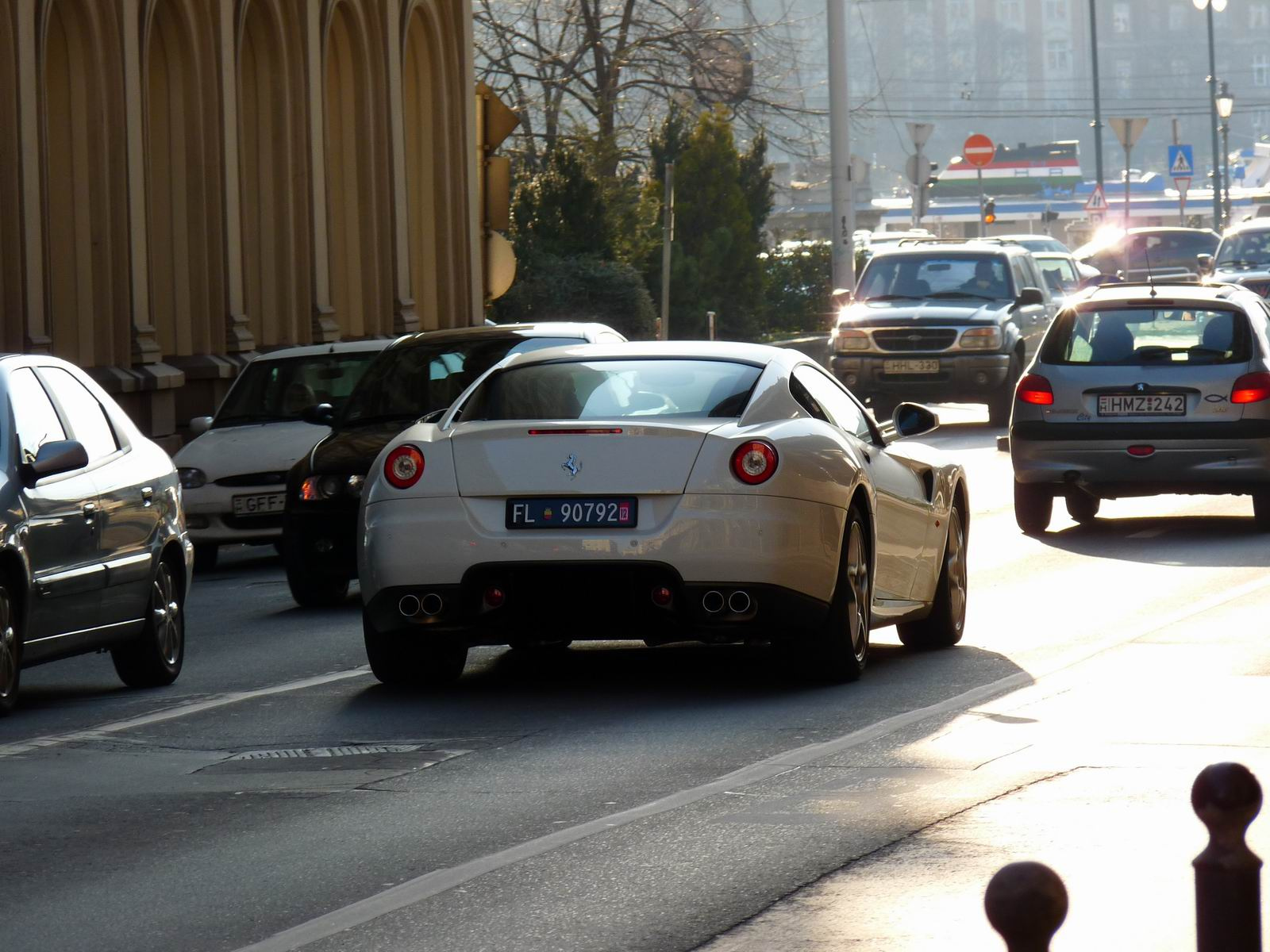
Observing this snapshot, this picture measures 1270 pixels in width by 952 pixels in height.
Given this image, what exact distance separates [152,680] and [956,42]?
18906 cm

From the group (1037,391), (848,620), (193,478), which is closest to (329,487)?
(193,478)

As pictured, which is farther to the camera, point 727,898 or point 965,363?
point 965,363

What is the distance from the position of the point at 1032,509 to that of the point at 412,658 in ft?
26.3

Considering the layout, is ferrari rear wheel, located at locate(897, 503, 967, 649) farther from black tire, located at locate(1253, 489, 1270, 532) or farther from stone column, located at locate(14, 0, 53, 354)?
stone column, located at locate(14, 0, 53, 354)

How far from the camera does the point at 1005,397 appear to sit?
28250 millimetres

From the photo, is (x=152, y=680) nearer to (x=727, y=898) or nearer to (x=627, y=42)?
(x=727, y=898)

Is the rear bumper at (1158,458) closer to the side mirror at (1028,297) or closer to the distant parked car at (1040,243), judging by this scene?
the side mirror at (1028,297)

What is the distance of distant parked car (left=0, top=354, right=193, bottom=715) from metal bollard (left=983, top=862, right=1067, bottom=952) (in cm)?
664

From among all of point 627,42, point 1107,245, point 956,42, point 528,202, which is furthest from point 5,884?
point 956,42

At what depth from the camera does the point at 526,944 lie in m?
5.55

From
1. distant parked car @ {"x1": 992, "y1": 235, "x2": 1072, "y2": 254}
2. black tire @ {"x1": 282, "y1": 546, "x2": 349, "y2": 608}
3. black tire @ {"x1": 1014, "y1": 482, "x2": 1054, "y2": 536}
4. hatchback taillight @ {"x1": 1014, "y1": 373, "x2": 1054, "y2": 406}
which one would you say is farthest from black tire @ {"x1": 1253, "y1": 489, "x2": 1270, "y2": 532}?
distant parked car @ {"x1": 992, "y1": 235, "x2": 1072, "y2": 254}

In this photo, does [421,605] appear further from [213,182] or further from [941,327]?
[941,327]

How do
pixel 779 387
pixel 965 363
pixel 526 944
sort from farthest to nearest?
pixel 965 363 < pixel 779 387 < pixel 526 944

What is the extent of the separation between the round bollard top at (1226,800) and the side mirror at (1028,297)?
24866mm
